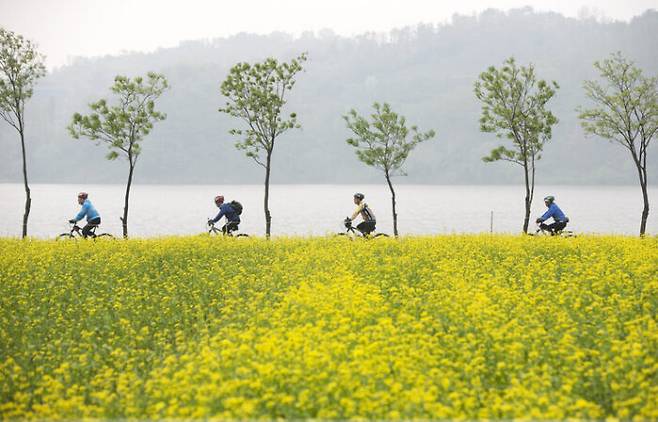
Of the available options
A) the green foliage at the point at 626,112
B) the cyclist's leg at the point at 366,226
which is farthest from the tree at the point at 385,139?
the cyclist's leg at the point at 366,226

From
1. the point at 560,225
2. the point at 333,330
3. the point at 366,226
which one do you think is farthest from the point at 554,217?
the point at 333,330

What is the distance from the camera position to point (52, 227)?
10700cm

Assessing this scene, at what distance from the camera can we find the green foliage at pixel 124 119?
115ft

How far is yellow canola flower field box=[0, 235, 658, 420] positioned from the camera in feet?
32.3

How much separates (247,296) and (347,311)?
392 centimetres

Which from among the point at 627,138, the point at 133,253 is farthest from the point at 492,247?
the point at 627,138

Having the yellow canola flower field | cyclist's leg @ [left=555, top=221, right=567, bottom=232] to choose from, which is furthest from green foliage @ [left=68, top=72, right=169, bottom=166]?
cyclist's leg @ [left=555, top=221, right=567, bottom=232]

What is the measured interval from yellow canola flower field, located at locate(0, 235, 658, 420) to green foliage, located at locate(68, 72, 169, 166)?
13.5 meters

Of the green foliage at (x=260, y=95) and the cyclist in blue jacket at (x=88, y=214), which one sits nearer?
the cyclist in blue jacket at (x=88, y=214)

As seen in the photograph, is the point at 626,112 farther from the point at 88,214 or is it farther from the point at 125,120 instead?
the point at 88,214

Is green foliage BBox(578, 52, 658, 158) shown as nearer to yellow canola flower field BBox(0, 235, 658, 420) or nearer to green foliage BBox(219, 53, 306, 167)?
yellow canola flower field BBox(0, 235, 658, 420)

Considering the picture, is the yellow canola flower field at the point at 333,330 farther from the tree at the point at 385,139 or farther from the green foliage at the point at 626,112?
the tree at the point at 385,139

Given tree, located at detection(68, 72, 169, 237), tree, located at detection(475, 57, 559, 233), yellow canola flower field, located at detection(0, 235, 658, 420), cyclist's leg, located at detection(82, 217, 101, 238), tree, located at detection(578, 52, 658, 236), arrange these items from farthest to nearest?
tree, located at detection(475, 57, 559, 233) → tree, located at detection(578, 52, 658, 236) → tree, located at detection(68, 72, 169, 237) → cyclist's leg, located at detection(82, 217, 101, 238) → yellow canola flower field, located at detection(0, 235, 658, 420)

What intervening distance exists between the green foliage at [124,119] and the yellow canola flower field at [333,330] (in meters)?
13.5
